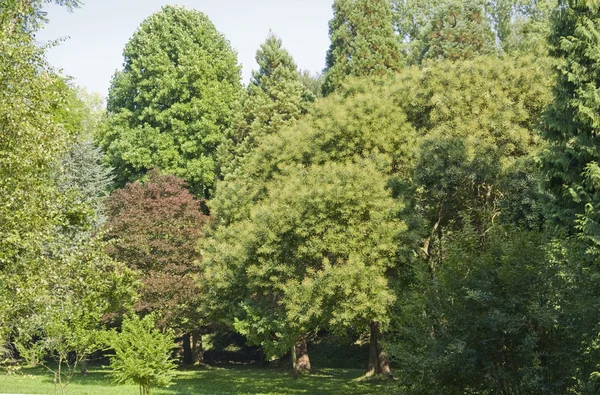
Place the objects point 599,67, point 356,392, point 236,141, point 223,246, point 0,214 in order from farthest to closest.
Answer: point 236,141 → point 223,246 → point 356,392 → point 599,67 → point 0,214

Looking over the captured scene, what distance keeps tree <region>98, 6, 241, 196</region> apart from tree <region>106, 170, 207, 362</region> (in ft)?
23.4

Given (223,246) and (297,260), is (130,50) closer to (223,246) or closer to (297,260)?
(223,246)

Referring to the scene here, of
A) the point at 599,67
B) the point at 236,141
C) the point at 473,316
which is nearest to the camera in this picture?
the point at 473,316

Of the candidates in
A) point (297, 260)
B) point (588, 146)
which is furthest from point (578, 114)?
point (297, 260)

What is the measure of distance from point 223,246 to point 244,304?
2.48 m

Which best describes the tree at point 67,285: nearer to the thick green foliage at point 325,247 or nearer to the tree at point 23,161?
the tree at point 23,161

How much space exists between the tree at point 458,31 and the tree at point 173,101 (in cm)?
1344

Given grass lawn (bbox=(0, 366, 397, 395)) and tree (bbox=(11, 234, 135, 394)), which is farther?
grass lawn (bbox=(0, 366, 397, 395))

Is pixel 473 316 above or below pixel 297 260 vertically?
below

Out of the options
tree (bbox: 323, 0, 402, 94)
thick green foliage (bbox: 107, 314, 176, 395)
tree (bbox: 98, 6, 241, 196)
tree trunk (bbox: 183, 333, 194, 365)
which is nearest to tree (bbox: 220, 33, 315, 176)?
tree (bbox: 323, 0, 402, 94)

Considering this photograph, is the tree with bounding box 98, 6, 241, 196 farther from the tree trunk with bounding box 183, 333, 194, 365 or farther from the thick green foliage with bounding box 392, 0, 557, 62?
the thick green foliage with bounding box 392, 0, 557, 62

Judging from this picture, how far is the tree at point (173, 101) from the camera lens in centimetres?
4222

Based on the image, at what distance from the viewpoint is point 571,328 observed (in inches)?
421

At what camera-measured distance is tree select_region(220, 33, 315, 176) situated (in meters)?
36.9
